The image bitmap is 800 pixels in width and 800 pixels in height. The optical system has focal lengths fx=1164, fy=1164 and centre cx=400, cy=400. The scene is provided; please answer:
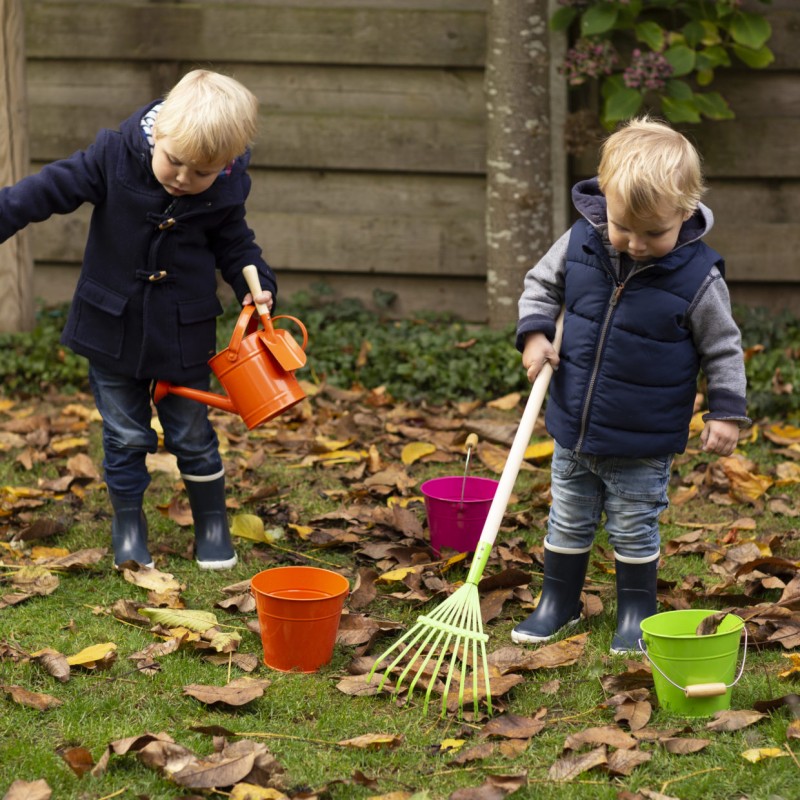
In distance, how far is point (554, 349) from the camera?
117 inches

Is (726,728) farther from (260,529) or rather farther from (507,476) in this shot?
(260,529)

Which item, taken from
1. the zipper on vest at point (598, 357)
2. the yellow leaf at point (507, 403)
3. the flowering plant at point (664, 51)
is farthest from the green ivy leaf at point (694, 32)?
the zipper on vest at point (598, 357)

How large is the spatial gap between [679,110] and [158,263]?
10.2ft

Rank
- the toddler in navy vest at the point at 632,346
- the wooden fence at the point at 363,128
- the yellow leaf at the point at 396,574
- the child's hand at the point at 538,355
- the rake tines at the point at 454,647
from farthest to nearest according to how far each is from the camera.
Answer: the wooden fence at the point at 363,128
the yellow leaf at the point at 396,574
the child's hand at the point at 538,355
the toddler in navy vest at the point at 632,346
the rake tines at the point at 454,647

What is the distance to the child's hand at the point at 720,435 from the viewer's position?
284cm

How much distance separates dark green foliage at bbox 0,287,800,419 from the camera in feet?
17.1

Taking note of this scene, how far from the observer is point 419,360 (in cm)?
545

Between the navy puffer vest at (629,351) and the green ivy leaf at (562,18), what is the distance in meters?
2.99

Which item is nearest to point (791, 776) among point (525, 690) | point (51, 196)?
point (525, 690)

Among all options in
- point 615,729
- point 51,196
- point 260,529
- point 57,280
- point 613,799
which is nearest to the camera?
point 613,799

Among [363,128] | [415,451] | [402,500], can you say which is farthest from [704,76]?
[402,500]

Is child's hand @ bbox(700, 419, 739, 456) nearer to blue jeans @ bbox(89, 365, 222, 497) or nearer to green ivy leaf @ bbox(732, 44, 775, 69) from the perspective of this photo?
blue jeans @ bbox(89, 365, 222, 497)

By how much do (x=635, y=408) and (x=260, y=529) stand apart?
1.40 meters

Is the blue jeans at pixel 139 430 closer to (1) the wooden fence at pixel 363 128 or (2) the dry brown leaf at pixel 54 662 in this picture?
(2) the dry brown leaf at pixel 54 662
